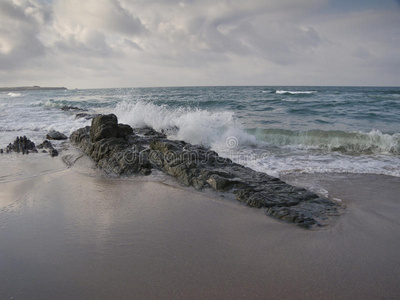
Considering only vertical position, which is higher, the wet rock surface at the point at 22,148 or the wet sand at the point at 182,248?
the wet rock surface at the point at 22,148

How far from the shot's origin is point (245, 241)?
2928mm

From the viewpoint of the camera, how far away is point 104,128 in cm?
681

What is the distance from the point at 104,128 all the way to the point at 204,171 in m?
3.47

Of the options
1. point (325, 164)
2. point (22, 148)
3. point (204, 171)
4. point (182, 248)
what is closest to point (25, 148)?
point (22, 148)

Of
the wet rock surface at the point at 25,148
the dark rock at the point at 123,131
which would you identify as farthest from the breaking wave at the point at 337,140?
the wet rock surface at the point at 25,148

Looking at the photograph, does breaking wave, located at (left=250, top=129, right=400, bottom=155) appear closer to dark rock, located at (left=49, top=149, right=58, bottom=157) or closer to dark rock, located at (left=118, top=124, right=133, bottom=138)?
dark rock, located at (left=118, top=124, right=133, bottom=138)

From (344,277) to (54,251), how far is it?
114 inches

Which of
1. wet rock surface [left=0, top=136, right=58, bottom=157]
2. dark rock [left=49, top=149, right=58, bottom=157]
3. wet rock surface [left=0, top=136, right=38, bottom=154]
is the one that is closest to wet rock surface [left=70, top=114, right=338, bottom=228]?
dark rock [left=49, top=149, right=58, bottom=157]

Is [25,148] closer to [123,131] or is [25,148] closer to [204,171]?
[123,131]

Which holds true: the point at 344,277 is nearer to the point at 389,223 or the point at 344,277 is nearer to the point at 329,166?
the point at 389,223

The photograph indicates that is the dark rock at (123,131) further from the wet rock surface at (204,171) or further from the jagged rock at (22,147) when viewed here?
the jagged rock at (22,147)

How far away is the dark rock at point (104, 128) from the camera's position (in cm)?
678

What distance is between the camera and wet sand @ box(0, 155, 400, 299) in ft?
7.32

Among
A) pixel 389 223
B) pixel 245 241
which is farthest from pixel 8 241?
pixel 389 223
